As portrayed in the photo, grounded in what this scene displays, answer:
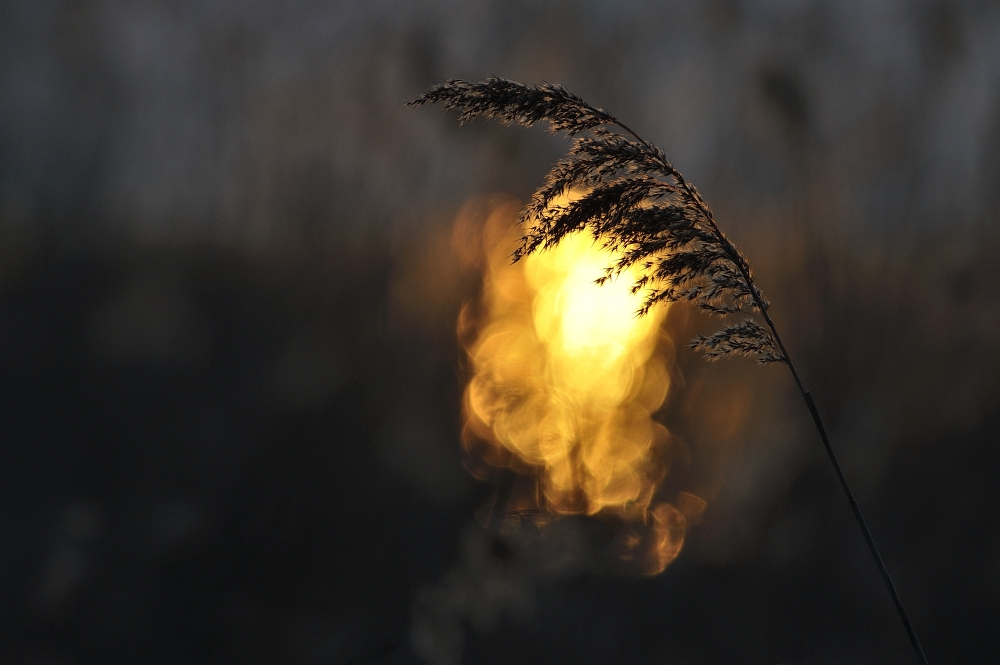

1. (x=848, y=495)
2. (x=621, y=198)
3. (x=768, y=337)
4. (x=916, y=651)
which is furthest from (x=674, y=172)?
(x=916, y=651)

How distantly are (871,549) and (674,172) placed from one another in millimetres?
1237

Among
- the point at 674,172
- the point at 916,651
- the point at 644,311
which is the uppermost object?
the point at 674,172

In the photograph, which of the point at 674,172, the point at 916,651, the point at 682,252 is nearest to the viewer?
the point at 916,651

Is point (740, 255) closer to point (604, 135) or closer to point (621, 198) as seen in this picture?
point (621, 198)

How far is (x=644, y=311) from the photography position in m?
2.67

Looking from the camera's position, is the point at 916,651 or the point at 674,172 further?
the point at 674,172

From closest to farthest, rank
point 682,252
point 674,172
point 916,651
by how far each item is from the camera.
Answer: point 916,651, point 674,172, point 682,252

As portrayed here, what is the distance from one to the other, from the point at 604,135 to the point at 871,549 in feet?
4.78

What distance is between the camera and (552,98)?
8.14 feet

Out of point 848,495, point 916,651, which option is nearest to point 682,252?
point 848,495

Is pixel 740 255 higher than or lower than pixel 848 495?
higher

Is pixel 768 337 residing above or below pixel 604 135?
below

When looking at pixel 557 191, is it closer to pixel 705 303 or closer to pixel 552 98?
pixel 552 98

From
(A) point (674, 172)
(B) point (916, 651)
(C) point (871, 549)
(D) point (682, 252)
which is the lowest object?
(B) point (916, 651)
